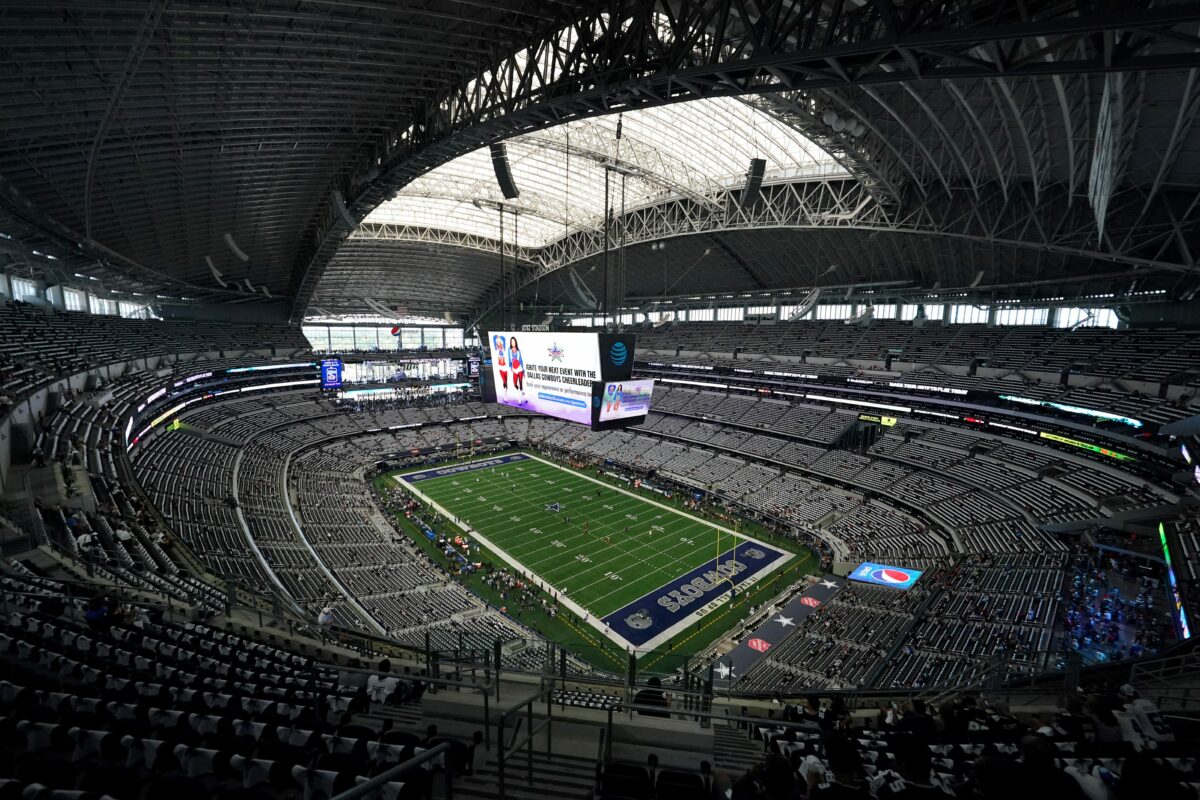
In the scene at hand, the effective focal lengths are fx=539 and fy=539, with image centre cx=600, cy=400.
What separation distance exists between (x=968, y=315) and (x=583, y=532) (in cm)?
3194

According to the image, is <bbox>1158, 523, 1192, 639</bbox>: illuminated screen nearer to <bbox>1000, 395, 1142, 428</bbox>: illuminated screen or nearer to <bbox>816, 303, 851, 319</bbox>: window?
<bbox>1000, 395, 1142, 428</bbox>: illuminated screen

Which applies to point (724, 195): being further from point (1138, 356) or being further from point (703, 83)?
point (1138, 356)

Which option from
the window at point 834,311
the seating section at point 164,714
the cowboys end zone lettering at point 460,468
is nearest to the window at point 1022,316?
the window at point 834,311

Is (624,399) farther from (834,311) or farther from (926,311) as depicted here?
(834,311)

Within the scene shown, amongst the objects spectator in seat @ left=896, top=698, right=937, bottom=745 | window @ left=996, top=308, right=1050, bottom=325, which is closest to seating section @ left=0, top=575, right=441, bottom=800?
spectator in seat @ left=896, top=698, right=937, bottom=745

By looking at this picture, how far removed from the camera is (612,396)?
19.8 metres

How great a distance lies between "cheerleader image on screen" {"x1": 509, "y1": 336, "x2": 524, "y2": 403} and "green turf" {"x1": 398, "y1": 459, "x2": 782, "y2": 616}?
9.87 metres

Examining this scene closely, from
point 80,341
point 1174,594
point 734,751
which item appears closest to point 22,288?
point 80,341

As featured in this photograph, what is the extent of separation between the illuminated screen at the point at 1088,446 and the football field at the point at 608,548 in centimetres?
1565

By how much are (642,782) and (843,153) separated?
24.9 meters

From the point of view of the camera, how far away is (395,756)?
4793 mm

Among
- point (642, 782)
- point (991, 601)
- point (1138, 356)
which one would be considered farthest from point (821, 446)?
point (642, 782)

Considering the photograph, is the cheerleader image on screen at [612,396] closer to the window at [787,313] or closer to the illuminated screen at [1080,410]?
the illuminated screen at [1080,410]

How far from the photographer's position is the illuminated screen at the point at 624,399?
63.9 ft
